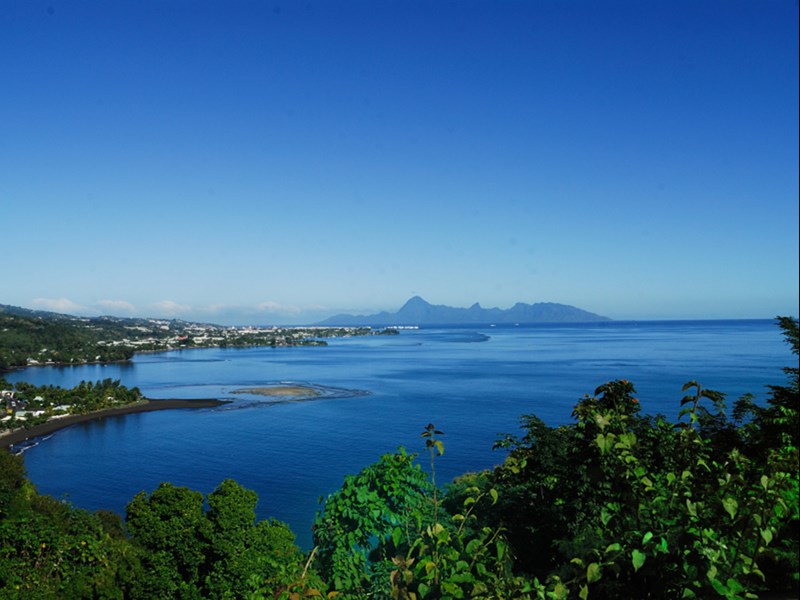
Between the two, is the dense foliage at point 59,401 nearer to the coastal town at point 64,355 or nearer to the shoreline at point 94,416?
the coastal town at point 64,355

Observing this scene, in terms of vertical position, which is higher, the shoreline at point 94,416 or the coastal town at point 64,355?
the coastal town at point 64,355

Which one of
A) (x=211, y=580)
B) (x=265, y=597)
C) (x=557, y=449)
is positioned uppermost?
(x=265, y=597)

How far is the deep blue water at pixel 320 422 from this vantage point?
2125cm

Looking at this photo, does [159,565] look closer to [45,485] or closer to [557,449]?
[557,449]

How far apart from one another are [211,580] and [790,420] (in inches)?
305

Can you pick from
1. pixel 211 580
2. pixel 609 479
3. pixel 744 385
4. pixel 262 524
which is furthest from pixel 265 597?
pixel 744 385

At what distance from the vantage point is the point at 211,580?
8.66 metres

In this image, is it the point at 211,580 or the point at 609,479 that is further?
the point at 211,580

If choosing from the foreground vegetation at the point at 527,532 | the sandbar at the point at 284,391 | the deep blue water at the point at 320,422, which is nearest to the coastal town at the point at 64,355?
the deep blue water at the point at 320,422

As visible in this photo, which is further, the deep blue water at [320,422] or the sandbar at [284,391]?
the sandbar at [284,391]

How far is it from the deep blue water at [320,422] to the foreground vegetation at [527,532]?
565 centimetres

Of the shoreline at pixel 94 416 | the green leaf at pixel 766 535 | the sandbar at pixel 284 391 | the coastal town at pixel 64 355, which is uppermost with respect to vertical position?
the green leaf at pixel 766 535

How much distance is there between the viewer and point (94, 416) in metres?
35.5

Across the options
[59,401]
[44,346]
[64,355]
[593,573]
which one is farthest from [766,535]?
[44,346]
